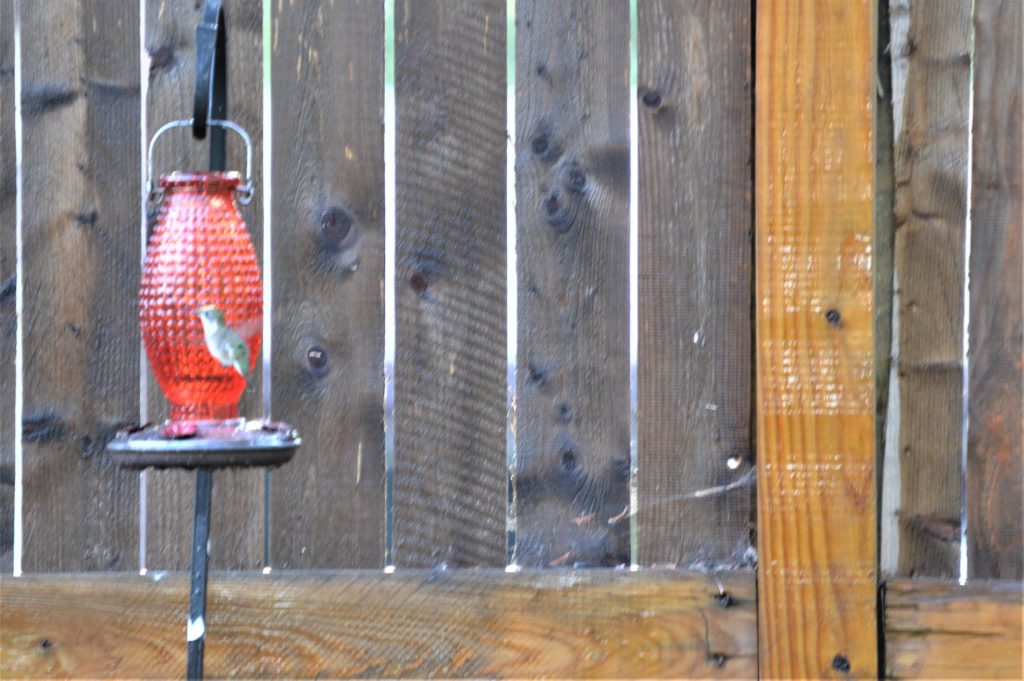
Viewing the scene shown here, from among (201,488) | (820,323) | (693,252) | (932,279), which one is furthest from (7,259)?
(932,279)

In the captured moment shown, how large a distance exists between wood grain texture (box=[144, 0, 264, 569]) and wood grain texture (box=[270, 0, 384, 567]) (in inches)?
1.5

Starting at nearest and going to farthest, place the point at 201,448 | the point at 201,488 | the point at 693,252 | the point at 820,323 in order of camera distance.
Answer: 1. the point at 201,448
2. the point at 201,488
3. the point at 820,323
4. the point at 693,252

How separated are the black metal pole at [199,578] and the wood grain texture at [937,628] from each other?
1215mm

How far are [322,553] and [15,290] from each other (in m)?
0.71

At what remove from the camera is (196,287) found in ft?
5.22

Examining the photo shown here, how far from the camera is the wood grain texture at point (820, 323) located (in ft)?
6.97

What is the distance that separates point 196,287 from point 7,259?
2.60 ft

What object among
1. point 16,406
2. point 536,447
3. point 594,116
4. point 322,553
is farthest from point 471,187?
point 16,406

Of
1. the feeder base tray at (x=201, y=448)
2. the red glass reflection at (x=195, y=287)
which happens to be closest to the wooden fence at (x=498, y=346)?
the red glass reflection at (x=195, y=287)

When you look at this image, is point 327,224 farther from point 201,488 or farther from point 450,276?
point 201,488

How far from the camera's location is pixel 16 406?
2219mm

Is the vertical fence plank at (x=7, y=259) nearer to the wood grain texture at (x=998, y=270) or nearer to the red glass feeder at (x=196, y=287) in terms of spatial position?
the red glass feeder at (x=196, y=287)

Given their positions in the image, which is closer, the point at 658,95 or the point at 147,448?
the point at 147,448

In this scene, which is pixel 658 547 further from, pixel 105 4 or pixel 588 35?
pixel 105 4
